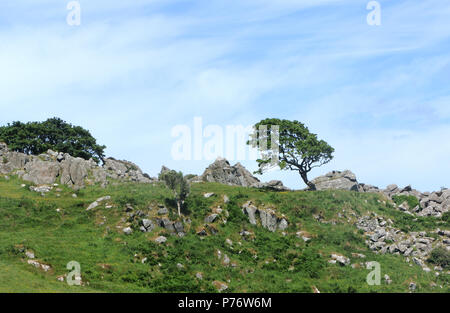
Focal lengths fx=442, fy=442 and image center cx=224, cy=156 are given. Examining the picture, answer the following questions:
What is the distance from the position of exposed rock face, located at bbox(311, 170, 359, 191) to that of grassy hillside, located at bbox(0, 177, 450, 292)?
38.6 feet

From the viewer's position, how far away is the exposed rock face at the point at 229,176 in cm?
8544

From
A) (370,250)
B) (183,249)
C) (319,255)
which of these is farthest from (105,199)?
(370,250)

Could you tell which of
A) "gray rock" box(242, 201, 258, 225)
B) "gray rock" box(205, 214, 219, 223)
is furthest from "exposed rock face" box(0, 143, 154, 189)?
"gray rock" box(242, 201, 258, 225)

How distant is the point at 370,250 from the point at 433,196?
23.5 meters

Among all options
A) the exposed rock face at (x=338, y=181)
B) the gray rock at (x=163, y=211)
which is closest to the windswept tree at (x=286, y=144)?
the exposed rock face at (x=338, y=181)

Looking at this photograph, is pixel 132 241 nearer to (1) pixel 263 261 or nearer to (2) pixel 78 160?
(1) pixel 263 261

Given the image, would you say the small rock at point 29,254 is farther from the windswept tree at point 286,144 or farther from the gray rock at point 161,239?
the windswept tree at point 286,144

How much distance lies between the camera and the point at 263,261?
54.5 meters

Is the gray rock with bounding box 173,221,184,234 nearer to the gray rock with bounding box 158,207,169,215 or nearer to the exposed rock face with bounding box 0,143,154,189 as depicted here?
the gray rock with bounding box 158,207,169,215

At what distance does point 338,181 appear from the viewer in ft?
278

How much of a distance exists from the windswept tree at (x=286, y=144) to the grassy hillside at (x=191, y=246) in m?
14.8

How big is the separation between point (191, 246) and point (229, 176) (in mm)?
33470

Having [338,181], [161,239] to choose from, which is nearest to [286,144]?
[338,181]

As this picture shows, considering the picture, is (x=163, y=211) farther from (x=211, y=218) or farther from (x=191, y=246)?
(x=191, y=246)
